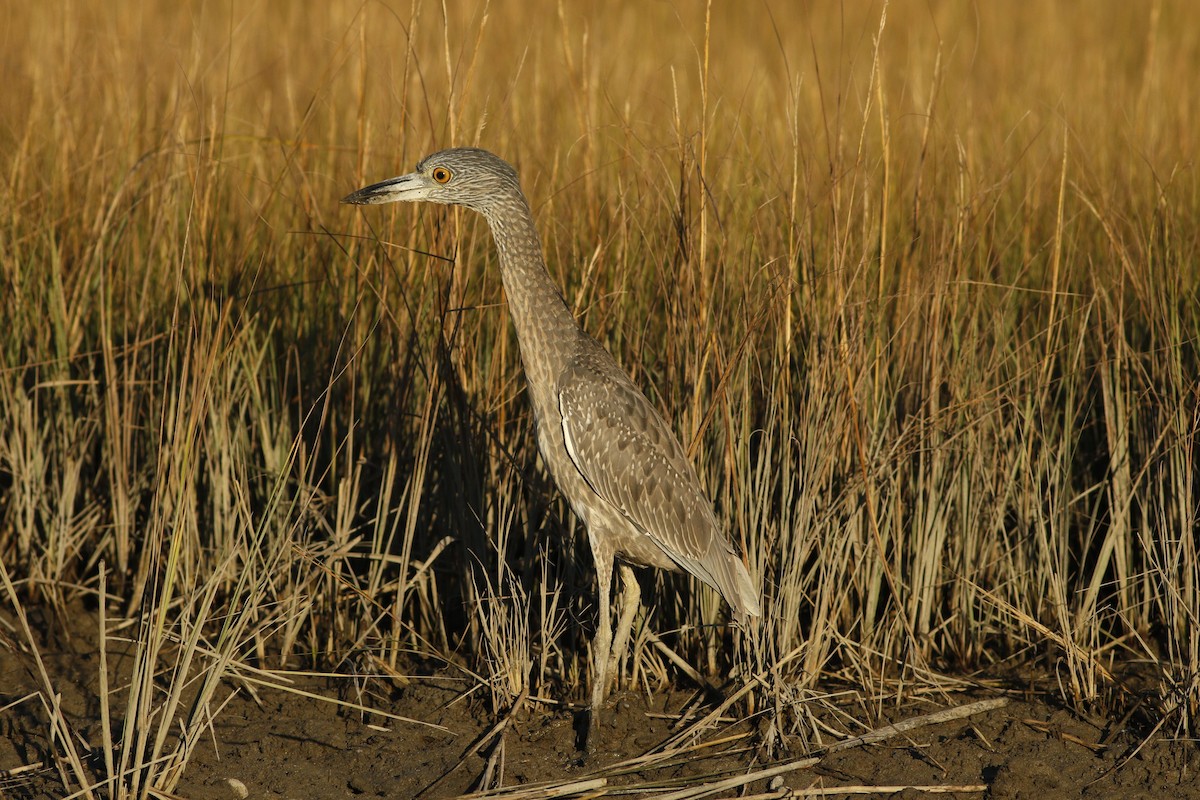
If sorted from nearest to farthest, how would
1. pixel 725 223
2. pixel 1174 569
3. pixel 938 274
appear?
pixel 1174 569 < pixel 938 274 < pixel 725 223

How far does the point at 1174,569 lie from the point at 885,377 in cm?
109

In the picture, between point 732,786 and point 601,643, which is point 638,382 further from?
point 732,786

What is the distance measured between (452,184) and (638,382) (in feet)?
3.94

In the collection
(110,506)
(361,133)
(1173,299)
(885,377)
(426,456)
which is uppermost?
(361,133)

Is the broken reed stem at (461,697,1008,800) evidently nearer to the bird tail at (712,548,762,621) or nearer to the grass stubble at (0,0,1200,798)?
the grass stubble at (0,0,1200,798)

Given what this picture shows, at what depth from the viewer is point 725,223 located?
4820mm

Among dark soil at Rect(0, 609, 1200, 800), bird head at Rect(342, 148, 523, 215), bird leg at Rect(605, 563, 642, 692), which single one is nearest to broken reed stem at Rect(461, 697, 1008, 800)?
dark soil at Rect(0, 609, 1200, 800)

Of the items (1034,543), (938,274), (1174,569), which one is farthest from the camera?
(1034,543)

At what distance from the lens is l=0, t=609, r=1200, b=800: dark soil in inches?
147

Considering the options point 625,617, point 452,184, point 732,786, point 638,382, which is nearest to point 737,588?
point 625,617

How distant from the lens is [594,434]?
4.00 metres

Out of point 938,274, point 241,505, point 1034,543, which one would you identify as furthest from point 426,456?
point 1034,543

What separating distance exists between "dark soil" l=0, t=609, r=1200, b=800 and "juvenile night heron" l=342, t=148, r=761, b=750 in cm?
24

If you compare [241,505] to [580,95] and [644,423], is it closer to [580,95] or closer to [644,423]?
[644,423]
